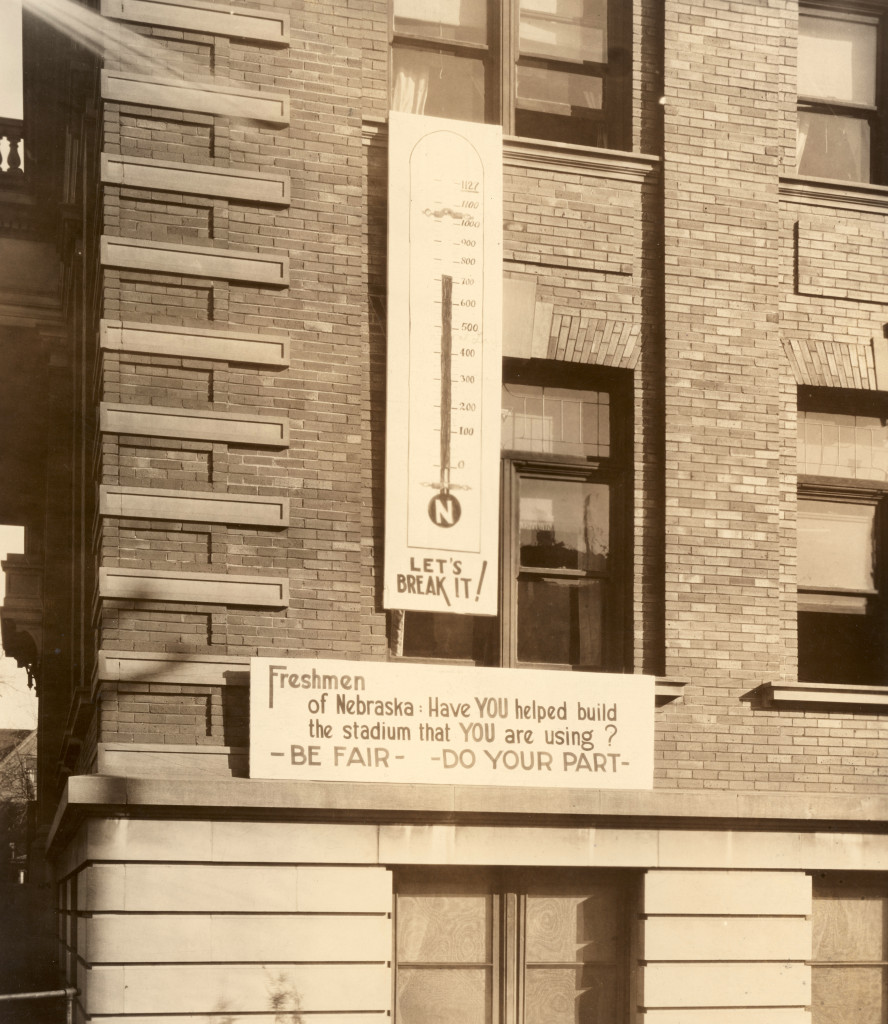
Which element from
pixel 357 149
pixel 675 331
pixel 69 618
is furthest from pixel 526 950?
pixel 69 618

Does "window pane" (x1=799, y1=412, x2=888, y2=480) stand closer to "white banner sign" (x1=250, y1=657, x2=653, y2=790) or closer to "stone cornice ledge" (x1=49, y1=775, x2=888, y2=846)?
"white banner sign" (x1=250, y1=657, x2=653, y2=790)

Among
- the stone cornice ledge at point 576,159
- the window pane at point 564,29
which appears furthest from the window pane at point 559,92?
the stone cornice ledge at point 576,159

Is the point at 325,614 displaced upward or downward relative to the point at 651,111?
downward

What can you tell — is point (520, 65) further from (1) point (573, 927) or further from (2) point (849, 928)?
(2) point (849, 928)

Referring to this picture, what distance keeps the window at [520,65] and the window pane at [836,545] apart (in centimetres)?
340

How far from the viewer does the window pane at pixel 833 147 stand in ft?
38.2

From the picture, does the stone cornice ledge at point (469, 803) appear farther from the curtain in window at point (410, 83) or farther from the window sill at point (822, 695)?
the curtain in window at point (410, 83)

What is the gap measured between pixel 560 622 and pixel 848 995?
11.6ft

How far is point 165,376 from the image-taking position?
31.2 ft

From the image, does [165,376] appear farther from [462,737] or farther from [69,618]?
[69,618]

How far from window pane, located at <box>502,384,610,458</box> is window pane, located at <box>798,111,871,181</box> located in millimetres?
2886

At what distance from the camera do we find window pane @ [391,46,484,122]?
1088cm

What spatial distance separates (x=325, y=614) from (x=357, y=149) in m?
3.44

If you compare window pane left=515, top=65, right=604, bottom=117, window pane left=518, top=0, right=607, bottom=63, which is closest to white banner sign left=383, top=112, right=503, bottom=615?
window pane left=515, top=65, right=604, bottom=117
